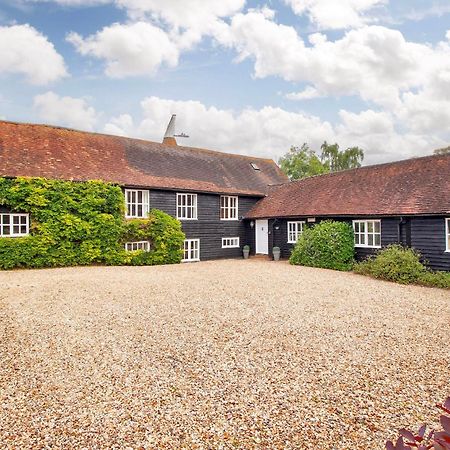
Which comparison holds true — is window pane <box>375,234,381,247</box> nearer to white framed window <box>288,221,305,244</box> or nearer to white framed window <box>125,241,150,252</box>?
white framed window <box>288,221,305,244</box>

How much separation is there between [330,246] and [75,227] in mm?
12141

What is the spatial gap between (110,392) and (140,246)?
14.1 metres

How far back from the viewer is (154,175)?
19.4m

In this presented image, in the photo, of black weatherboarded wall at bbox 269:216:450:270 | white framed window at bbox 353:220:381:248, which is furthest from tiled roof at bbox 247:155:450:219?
white framed window at bbox 353:220:381:248

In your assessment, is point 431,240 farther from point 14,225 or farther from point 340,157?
point 340,157

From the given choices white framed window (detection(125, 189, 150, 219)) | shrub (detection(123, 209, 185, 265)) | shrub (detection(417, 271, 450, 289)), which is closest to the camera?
shrub (detection(417, 271, 450, 289))

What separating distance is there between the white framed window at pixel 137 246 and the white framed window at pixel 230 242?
5.40m

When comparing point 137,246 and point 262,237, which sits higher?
point 262,237

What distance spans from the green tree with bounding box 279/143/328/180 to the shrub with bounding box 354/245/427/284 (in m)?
32.0

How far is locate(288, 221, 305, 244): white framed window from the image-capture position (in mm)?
19278

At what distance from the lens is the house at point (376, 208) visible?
43.5 feet

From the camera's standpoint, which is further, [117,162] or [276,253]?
[276,253]

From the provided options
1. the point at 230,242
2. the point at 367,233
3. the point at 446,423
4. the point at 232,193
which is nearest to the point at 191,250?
the point at 230,242

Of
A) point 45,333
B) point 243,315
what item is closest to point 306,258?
point 243,315
